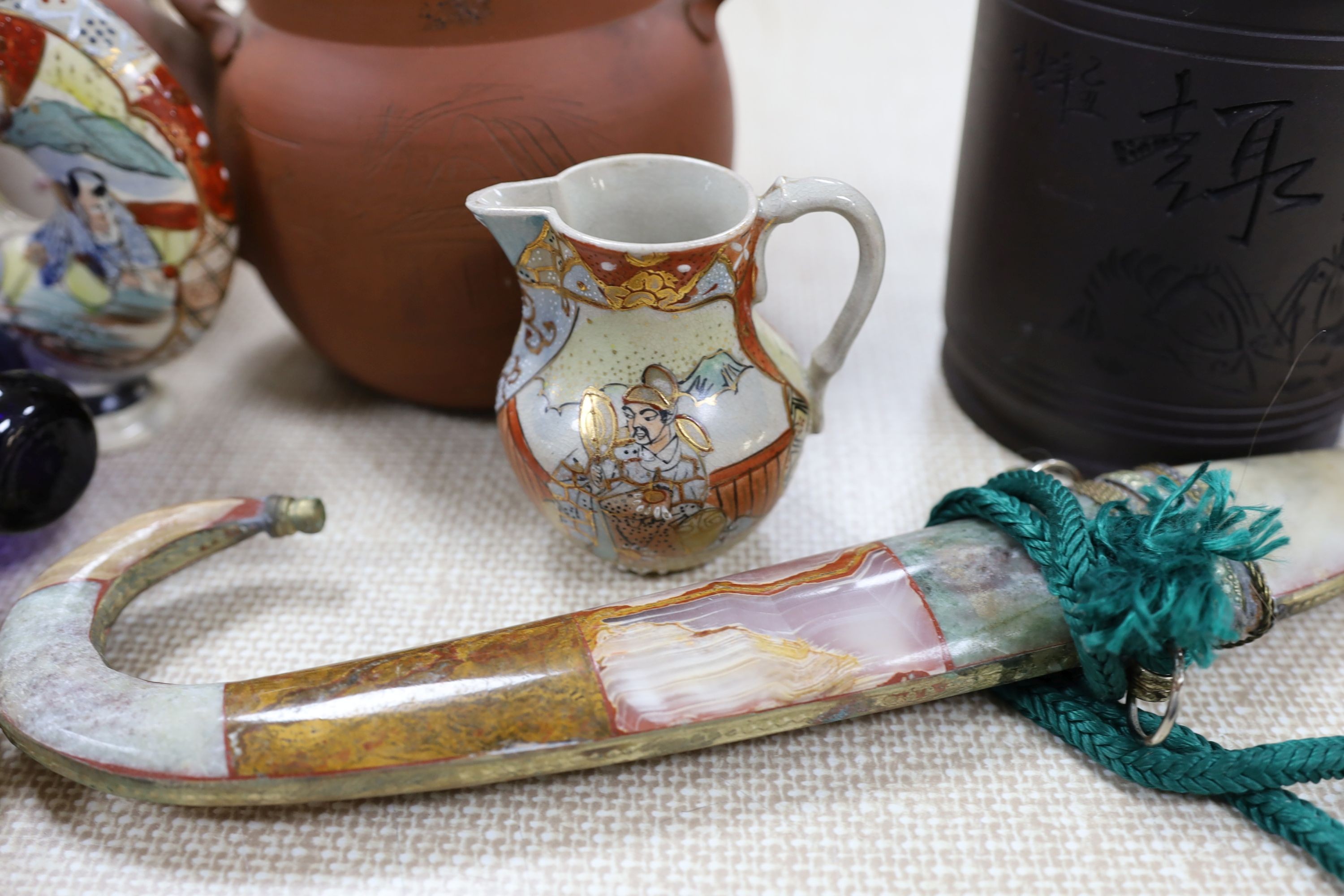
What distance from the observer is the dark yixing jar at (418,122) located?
2.64ft

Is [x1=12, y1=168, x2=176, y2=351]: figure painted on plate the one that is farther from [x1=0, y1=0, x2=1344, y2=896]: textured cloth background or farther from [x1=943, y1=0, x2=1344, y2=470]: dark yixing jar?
[x1=943, y1=0, x2=1344, y2=470]: dark yixing jar

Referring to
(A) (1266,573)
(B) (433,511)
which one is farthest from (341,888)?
(A) (1266,573)

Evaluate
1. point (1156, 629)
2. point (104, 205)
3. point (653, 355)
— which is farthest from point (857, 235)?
point (104, 205)

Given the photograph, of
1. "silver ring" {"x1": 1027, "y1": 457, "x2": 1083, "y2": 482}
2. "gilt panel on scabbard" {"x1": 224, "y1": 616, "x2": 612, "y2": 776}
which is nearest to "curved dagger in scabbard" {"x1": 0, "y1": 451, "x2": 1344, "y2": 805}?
"gilt panel on scabbard" {"x1": 224, "y1": 616, "x2": 612, "y2": 776}

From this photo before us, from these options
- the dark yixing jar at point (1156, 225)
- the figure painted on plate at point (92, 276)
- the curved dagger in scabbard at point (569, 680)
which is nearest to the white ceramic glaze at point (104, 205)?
the figure painted on plate at point (92, 276)

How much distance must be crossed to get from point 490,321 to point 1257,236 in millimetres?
585

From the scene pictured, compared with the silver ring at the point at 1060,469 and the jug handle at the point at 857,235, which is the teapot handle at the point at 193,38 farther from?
the silver ring at the point at 1060,469

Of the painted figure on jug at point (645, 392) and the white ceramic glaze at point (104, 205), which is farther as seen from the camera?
the white ceramic glaze at point (104, 205)

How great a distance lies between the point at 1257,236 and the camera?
2.50 ft

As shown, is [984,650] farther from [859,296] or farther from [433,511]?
[433,511]

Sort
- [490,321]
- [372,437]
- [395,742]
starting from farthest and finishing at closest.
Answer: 1. [372,437]
2. [490,321]
3. [395,742]

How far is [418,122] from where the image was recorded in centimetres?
80

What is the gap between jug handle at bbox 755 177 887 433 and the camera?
71cm

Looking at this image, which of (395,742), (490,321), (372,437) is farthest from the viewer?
(372,437)
